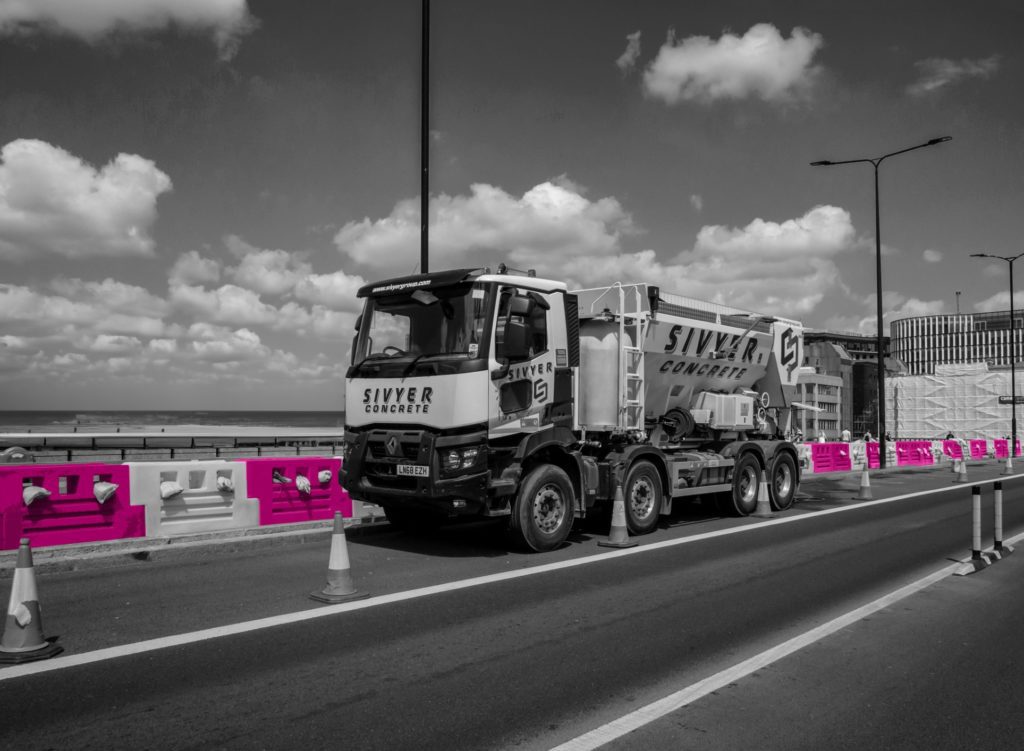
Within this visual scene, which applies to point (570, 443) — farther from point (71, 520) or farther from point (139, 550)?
point (71, 520)

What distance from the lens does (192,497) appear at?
10.0m

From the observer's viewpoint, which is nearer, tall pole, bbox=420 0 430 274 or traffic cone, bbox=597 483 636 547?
traffic cone, bbox=597 483 636 547

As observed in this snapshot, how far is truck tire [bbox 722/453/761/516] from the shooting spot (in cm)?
1348

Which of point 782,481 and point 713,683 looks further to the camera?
point 782,481

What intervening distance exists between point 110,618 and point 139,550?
8.33 feet

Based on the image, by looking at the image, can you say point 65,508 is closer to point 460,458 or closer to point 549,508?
point 460,458

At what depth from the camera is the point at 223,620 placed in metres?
6.41

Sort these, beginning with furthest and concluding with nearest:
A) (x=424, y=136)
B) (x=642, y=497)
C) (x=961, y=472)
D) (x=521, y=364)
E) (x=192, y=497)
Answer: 1. (x=961, y=472)
2. (x=424, y=136)
3. (x=642, y=497)
4. (x=192, y=497)
5. (x=521, y=364)

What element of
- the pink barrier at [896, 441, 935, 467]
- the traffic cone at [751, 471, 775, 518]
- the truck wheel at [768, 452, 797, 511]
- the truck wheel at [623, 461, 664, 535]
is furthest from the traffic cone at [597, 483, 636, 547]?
the pink barrier at [896, 441, 935, 467]

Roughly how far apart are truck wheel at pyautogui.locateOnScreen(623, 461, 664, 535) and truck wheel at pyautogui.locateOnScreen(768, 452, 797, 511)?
3.82 m

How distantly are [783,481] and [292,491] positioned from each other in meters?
8.98

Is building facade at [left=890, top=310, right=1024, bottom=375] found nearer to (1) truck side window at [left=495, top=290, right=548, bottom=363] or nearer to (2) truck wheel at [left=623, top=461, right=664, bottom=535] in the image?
(2) truck wheel at [left=623, top=461, right=664, bottom=535]

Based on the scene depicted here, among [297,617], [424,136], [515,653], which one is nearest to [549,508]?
[297,617]

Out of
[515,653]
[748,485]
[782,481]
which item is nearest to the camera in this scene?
[515,653]
